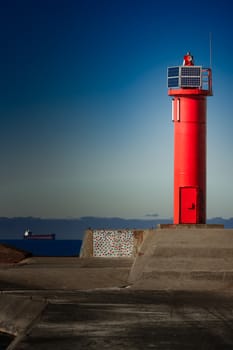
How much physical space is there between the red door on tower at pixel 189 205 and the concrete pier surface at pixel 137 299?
11.7 ft

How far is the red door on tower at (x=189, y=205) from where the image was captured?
37281 millimetres

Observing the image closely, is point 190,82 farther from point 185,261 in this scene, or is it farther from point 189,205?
→ point 185,261

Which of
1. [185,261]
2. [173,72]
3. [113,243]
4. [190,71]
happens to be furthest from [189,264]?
[173,72]

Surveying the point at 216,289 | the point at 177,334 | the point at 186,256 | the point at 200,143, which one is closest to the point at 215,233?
the point at 186,256

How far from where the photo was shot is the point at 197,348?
14.3m

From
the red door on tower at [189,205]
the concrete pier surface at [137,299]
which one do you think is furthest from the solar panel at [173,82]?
the concrete pier surface at [137,299]

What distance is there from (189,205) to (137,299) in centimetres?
1667

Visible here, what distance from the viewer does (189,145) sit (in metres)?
37.1

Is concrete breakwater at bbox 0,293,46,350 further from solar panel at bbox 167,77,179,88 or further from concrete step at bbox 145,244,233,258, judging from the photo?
solar panel at bbox 167,77,179,88

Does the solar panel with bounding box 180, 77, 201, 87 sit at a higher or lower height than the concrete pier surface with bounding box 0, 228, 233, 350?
higher

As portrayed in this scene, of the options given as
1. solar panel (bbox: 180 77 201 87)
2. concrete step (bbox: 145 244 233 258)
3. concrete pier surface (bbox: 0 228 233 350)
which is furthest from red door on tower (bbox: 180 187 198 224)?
concrete step (bbox: 145 244 233 258)

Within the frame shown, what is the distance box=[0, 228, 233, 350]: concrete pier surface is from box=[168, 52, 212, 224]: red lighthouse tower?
3973 mm

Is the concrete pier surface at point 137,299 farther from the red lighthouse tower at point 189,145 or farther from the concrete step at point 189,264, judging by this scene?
the red lighthouse tower at point 189,145

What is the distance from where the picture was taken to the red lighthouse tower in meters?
37.1
